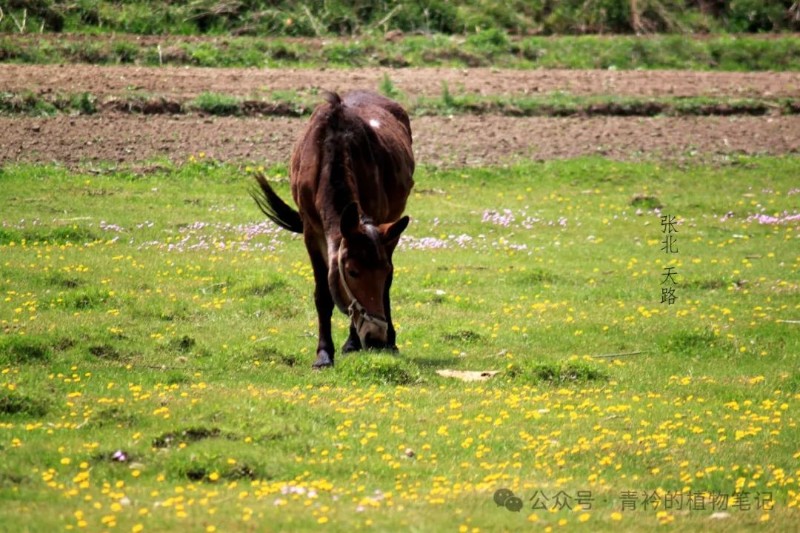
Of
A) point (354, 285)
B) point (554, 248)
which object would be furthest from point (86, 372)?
point (554, 248)

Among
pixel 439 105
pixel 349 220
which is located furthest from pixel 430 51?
pixel 349 220

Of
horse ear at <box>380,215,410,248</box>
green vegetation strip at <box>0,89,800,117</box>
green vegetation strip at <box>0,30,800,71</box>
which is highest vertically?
Answer: horse ear at <box>380,215,410,248</box>

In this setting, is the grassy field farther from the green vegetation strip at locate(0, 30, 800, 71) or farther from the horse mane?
the green vegetation strip at locate(0, 30, 800, 71)

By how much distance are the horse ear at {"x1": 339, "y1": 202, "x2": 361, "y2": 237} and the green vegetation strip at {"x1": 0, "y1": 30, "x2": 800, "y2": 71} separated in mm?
18241

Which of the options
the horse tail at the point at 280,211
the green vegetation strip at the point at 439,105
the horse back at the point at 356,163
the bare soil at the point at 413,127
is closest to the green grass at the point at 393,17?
the bare soil at the point at 413,127

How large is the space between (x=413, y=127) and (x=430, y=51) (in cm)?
649

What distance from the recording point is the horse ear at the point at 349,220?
1189 centimetres

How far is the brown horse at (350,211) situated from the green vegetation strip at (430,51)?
1598cm

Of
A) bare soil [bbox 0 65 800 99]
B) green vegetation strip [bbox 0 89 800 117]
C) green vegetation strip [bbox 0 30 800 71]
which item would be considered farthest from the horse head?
green vegetation strip [bbox 0 30 800 71]

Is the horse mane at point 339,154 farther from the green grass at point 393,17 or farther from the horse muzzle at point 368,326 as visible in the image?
the green grass at point 393,17

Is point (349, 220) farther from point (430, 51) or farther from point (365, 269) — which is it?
point (430, 51)

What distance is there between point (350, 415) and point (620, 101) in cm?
1895

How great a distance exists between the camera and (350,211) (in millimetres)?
11914

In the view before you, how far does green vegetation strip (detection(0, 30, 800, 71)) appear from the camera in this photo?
2930cm
